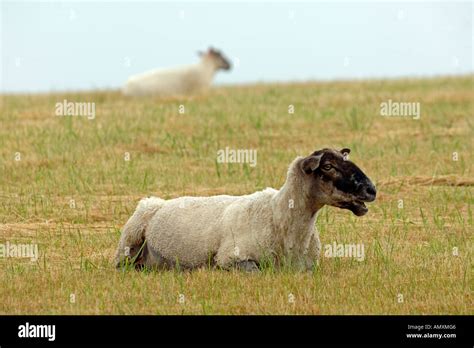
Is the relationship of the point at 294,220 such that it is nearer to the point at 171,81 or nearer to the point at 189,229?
the point at 189,229

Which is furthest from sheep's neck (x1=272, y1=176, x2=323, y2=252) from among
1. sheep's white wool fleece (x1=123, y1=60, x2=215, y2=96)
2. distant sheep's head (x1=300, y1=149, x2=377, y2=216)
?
sheep's white wool fleece (x1=123, y1=60, x2=215, y2=96)

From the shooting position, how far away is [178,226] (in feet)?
42.0

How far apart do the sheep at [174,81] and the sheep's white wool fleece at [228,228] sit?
1961 centimetres

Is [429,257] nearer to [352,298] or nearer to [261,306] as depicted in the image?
[352,298]

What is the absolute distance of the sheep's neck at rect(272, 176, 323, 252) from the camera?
1221 centimetres

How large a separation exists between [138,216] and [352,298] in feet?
9.94

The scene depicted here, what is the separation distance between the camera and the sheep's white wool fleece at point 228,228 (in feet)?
40.1

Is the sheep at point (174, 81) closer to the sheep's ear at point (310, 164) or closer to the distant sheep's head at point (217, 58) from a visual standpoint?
the distant sheep's head at point (217, 58)

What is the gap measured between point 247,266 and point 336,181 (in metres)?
1.33

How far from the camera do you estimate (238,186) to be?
1886 cm

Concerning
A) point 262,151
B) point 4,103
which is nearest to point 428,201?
point 262,151

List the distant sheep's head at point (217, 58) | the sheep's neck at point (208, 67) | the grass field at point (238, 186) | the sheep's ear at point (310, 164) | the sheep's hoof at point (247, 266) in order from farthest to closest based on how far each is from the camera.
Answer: the distant sheep's head at point (217, 58), the sheep's neck at point (208, 67), the sheep's hoof at point (247, 266), the sheep's ear at point (310, 164), the grass field at point (238, 186)

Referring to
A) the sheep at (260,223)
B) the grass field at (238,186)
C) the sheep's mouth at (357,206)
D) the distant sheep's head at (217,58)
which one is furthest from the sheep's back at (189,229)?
the distant sheep's head at (217,58)
